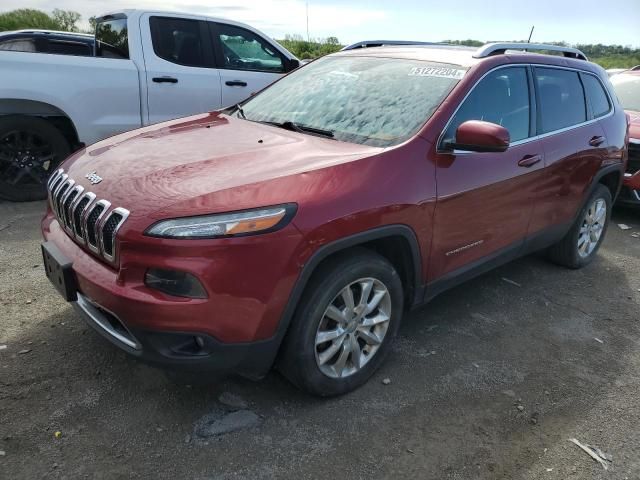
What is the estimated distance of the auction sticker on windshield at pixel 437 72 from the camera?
10.5 ft

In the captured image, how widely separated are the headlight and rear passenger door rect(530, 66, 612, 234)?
228cm

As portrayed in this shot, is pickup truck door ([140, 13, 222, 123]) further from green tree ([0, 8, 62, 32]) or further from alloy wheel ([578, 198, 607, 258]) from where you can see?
green tree ([0, 8, 62, 32])

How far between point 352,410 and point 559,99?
276 cm

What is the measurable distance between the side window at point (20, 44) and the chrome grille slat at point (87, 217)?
13.7 ft

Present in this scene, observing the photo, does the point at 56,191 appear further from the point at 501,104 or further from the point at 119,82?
the point at 119,82

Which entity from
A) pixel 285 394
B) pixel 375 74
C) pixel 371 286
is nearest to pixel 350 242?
pixel 371 286

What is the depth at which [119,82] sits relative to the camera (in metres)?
5.59

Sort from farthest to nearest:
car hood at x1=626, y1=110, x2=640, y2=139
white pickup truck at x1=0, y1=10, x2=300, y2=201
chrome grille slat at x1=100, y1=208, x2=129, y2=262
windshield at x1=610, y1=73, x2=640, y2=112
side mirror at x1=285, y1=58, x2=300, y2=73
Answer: windshield at x1=610, y1=73, x2=640, y2=112 < side mirror at x1=285, y1=58, x2=300, y2=73 < car hood at x1=626, y1=110, x2=640, y2=139 < white pickup truck at x1=0, y1=10, x2=300, y2=201 < chrome grille slat at x1=100, y1=208, x2=129, y2=262

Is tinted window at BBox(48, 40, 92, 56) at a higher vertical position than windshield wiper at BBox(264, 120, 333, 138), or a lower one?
higher

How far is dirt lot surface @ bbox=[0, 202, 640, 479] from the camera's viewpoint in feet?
7.79

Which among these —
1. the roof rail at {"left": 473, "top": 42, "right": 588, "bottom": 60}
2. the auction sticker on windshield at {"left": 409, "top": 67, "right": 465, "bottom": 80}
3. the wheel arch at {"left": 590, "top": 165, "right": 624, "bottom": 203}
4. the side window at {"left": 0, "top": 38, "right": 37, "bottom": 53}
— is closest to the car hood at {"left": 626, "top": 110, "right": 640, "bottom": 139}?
the wheel arch at {"left": 590, "top": 165, "right": 624, "bottom": 203}

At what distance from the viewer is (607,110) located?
4.59 m

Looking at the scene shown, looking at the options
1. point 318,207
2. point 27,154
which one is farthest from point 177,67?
point 318,207

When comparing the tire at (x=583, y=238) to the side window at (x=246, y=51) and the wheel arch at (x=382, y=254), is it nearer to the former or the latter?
the wheel arch at (x=382, y=254)
